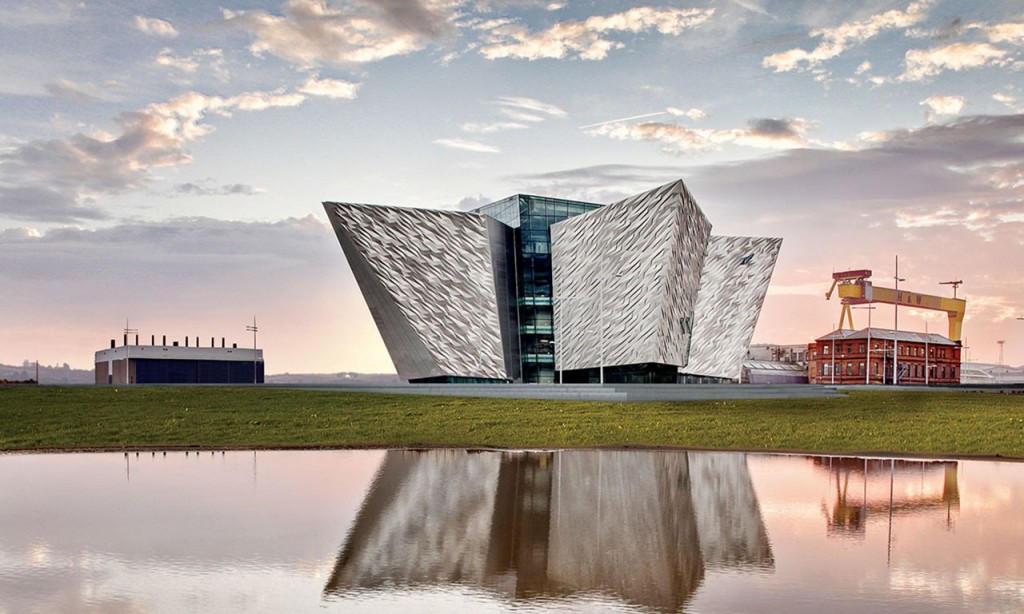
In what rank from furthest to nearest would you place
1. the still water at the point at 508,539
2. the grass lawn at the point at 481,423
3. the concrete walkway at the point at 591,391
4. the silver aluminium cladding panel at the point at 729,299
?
the silver aluminium cladding panel at the point at 729,299
the concrete walkway at the point at 591,391
the grass lawn at the point at 481,423
the still water at the point at 508,539

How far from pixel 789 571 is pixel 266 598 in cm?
624

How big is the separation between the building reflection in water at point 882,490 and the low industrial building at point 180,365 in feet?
252

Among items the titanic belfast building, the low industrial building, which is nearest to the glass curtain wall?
the titanic belfast building

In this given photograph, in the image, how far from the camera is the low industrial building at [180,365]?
89.9m

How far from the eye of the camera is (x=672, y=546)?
11922mm

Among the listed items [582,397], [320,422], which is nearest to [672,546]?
[320,422]

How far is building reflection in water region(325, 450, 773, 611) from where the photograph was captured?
10.0 m

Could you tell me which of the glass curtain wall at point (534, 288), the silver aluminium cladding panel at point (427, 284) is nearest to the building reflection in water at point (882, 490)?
the silver aluminium cladding panel at point (427, 284)

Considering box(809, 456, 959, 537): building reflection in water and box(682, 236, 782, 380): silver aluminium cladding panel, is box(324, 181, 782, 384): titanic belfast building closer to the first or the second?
box(682, 236, 782, 380): silver aluminium cladding panel

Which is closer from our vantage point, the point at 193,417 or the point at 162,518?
the point at 162,518

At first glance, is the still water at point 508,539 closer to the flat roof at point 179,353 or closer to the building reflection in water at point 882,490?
the building reflection in water at point 882,490

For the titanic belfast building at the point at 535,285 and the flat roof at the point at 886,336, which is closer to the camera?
the titanic belfast building at the point at 535,285

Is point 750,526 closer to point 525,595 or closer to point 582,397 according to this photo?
point 525,595

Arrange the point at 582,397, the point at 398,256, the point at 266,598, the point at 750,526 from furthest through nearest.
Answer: the point at 398,256, the point at 582,397, the point at 750,526, the point at 266,598
